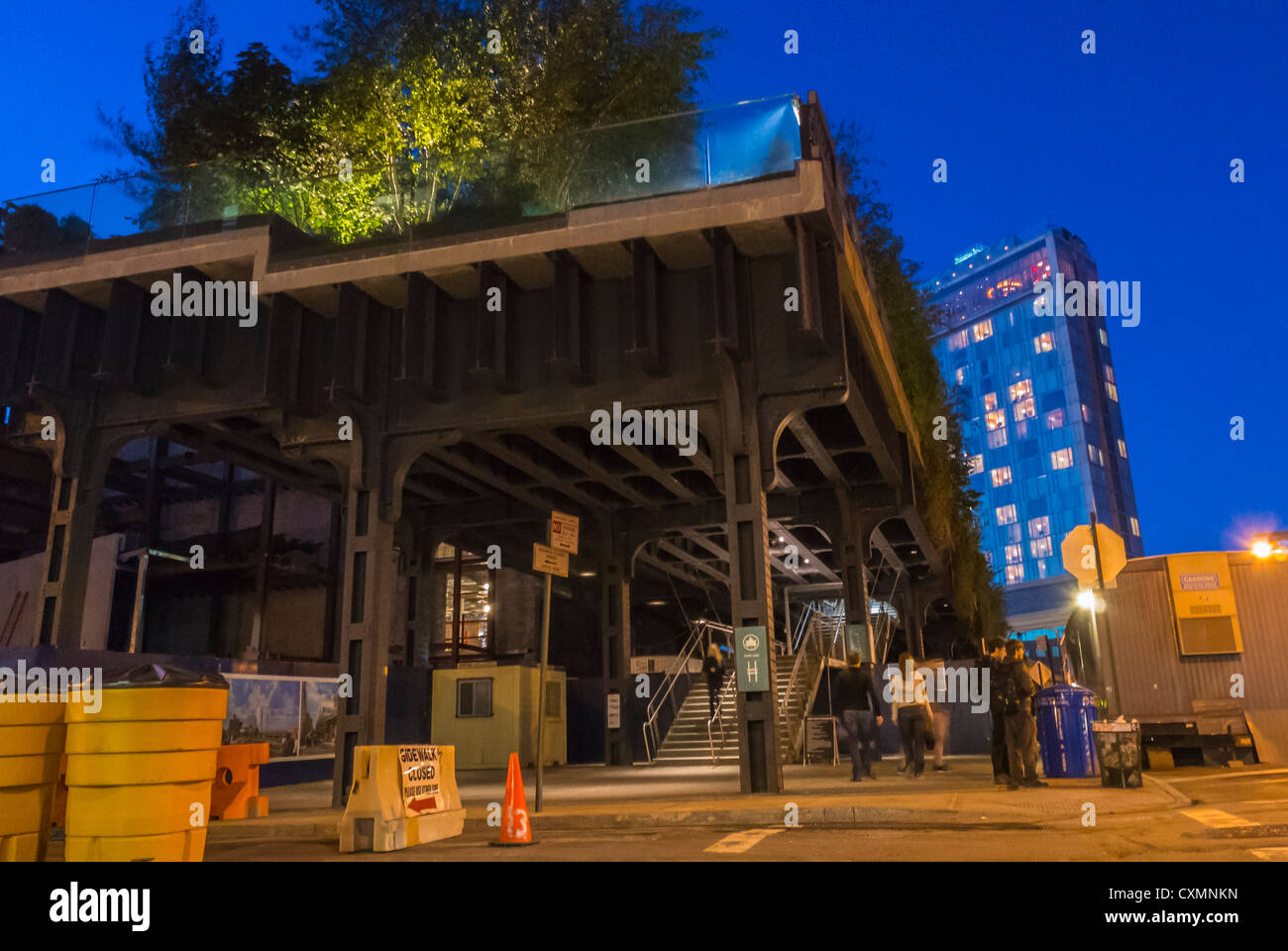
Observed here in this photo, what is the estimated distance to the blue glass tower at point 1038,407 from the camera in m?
111

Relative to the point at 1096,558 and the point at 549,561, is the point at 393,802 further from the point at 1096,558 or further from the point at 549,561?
the point at 1096,558

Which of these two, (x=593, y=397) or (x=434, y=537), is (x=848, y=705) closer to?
(x=593, y=397)

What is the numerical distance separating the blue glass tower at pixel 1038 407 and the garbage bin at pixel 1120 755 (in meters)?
98.8

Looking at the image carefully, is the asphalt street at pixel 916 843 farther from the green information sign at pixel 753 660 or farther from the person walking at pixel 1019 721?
the green information sign at pixel 753 660

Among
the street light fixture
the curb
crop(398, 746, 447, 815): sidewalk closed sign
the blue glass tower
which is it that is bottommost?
the curb

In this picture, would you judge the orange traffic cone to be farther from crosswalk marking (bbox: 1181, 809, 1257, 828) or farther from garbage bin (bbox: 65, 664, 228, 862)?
crosswalk marking (bbox: 1181, 809, 1257, 828)

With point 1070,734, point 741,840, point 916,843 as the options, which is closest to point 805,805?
point 741,840

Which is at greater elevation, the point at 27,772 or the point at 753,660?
the point at 753,660

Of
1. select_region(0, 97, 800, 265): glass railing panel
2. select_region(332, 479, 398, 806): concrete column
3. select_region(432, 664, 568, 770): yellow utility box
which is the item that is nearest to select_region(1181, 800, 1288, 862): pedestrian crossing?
select_region(0, 97, 800, 265): glass railing panel

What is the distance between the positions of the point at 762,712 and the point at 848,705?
11.5 ft

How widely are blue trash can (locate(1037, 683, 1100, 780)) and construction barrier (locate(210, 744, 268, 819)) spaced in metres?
11.0

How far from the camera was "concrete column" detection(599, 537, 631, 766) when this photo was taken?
80.6 ft

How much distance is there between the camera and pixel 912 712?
16453 millimetres

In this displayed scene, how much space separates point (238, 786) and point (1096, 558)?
39.8 ft
